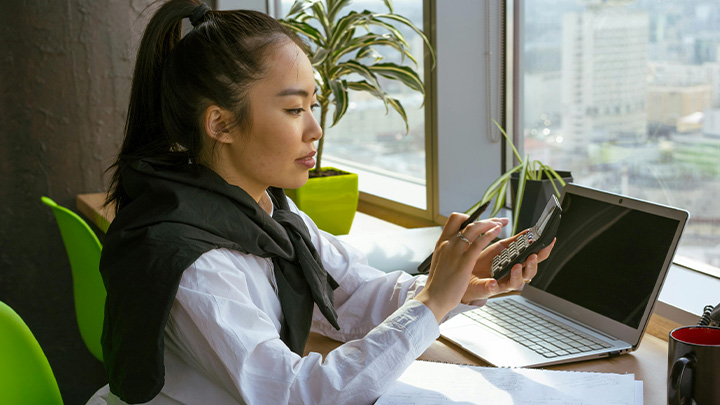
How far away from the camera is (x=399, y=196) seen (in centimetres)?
253

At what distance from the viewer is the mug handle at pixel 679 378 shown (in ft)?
3.03

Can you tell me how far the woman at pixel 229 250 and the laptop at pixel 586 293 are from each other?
0.36ft

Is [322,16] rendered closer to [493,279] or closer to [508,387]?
[493,279]

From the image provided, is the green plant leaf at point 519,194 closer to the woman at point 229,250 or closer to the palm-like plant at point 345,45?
the woman at point 229,250

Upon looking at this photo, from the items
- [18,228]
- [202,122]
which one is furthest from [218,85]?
[18,228]

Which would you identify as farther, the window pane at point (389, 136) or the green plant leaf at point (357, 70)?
the window pane at point (389, 136)

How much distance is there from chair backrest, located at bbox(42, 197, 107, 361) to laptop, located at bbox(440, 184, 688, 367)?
0.97 m

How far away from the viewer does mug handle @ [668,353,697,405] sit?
925 millimetres

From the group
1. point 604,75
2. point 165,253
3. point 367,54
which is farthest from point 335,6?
point 165,253

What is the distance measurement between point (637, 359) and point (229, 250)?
670 millimetres

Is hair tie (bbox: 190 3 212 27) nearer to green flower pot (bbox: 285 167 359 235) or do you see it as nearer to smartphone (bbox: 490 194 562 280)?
smartphone (bbox: 490 194 562 280)

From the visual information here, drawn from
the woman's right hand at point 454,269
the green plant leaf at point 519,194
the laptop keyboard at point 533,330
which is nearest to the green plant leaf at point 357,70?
the green plant leaf at point 519,194

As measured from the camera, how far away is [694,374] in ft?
3.05

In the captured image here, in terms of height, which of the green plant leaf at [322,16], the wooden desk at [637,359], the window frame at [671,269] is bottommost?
the wooden desk at [637,359]
